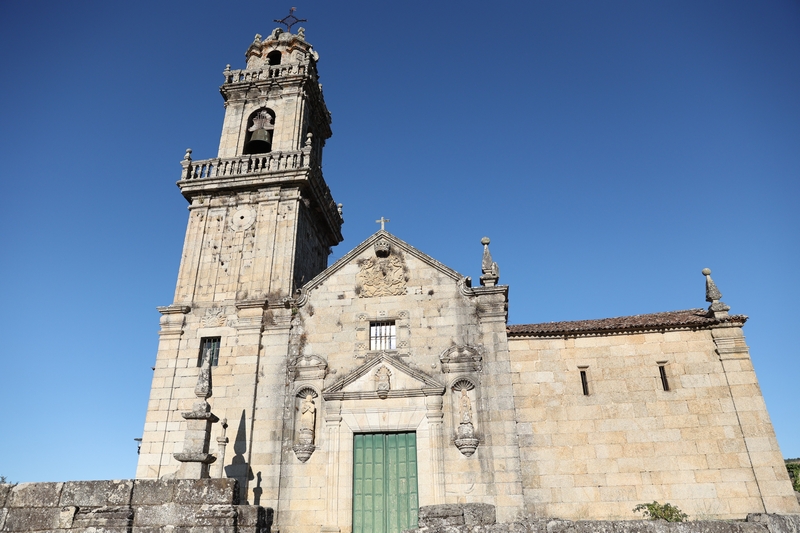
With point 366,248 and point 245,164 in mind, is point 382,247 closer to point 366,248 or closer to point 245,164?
point 366,248

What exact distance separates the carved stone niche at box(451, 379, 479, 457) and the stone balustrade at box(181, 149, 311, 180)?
32.2 ft

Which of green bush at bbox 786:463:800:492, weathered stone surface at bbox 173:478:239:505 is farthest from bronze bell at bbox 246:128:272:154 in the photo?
green bush at bbox 786:463:800:492

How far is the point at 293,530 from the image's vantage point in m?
14.2

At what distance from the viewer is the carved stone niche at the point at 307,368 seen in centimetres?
1591

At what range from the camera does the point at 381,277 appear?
1708cm

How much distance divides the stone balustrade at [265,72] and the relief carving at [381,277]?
32.6ft

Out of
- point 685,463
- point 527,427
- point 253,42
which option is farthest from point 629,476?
point 253,42

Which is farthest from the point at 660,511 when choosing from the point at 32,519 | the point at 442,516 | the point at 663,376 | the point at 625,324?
the point at 32,519

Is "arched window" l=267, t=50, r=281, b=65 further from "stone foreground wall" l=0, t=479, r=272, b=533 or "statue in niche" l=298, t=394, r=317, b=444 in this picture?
"stone foreground wall" l=0, t=479, r=272, b=533

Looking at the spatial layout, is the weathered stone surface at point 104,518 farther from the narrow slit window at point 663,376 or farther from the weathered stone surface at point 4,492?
the narrow slit window at point 663,376

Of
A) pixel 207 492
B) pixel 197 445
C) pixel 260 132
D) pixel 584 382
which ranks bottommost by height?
pixel 207 492

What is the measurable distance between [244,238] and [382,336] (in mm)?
6491

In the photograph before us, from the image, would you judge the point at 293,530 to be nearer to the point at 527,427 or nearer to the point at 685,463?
the point at 527,427

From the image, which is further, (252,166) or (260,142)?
(260,142)
